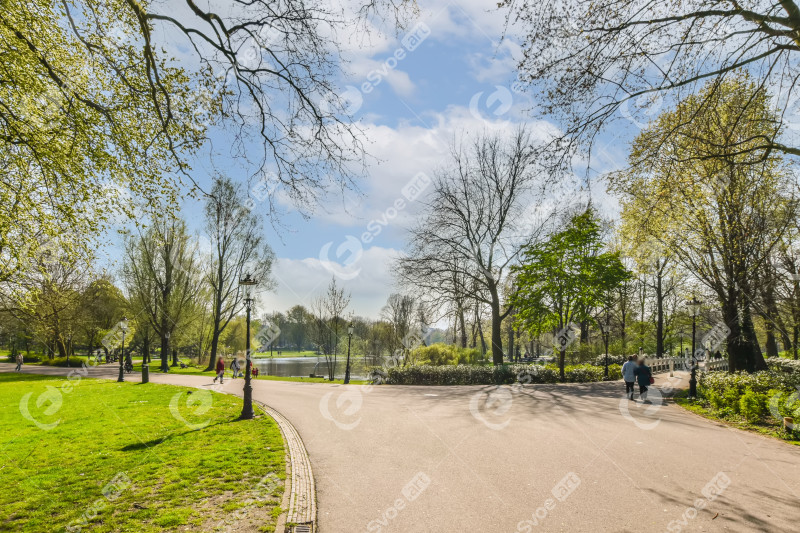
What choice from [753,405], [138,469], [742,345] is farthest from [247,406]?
[742,345]

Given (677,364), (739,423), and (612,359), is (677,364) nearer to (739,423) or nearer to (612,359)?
(612,359)

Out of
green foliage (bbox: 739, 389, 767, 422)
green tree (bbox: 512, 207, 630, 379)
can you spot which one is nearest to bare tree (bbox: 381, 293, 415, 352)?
green tree (bbox: 512, 207, 630, 379)

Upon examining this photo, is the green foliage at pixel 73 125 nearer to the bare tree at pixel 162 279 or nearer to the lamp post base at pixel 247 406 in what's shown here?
the lamp post base at pixel 247 406

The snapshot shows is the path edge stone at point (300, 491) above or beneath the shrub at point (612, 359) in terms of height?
above

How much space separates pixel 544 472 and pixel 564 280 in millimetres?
17317

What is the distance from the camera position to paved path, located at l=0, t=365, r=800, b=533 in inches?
203

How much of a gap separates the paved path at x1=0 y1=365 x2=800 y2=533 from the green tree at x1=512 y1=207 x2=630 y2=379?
1058 centimetres

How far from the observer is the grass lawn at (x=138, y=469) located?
511cm

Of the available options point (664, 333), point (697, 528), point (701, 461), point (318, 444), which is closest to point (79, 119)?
point (318, 444)

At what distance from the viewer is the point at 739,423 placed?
441 inches

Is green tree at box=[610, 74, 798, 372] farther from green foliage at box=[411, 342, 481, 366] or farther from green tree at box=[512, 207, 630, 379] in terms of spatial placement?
green foliage at box=[411, 342, 481, 366]

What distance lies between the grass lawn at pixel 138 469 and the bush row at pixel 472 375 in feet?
37.7

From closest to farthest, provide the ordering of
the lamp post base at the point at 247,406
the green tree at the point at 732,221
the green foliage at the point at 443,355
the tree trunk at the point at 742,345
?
the lamp post base at the point at 247,406, the green tree at the point at 732,221, the tree trunk at the point at 742,345, the green foliage at the point at 443,355

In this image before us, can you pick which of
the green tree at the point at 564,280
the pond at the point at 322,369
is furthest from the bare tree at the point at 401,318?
the green tree at the point at 564,280
